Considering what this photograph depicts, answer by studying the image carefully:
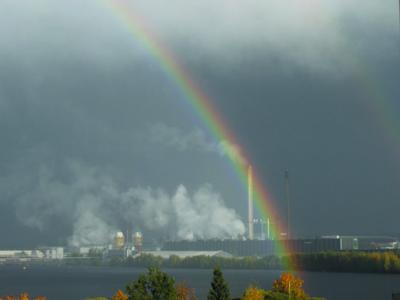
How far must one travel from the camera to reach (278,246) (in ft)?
385

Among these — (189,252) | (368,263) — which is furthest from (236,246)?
(368,263)

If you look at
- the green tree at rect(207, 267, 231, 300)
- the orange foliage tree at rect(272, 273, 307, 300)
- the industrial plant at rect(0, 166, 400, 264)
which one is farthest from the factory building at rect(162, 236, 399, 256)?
the green tree at rect(207, 267, 231, 300)

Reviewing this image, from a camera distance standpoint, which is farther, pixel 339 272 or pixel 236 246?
pixel 236 246

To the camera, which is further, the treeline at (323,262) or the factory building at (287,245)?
the factory building at (287,245)

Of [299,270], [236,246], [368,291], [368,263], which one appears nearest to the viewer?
[368,291]

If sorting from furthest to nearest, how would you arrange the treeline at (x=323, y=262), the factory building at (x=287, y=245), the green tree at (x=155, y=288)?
the factory building at (x=287, y=245) → the treeline at (x=323, y=262) → the green tree at (x=155, y=288)

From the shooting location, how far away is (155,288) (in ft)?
87.8

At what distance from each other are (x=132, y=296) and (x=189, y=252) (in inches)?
4316

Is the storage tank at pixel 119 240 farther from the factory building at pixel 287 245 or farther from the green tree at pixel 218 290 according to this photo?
the green tree at pixel 218 290

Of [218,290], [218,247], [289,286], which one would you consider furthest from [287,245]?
[218,290]

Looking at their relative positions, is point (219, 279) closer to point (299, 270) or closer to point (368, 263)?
point (368, 263)

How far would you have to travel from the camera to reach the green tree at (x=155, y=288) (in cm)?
2667

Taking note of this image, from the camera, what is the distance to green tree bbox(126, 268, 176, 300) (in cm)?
2667

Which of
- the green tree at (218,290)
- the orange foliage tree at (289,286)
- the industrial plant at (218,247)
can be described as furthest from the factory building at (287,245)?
the green tree at (218,290)
